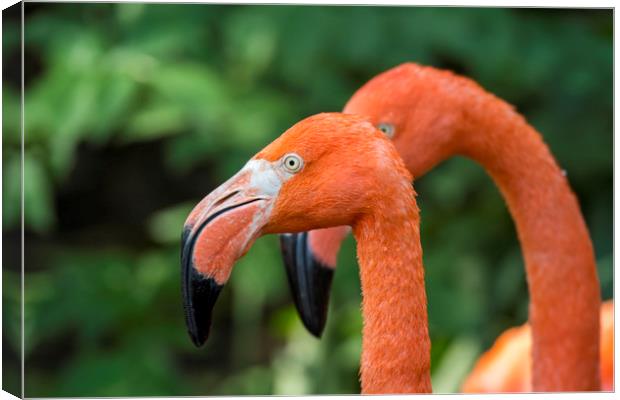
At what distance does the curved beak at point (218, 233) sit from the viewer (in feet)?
4.69

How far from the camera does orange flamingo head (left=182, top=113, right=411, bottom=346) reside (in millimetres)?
1436

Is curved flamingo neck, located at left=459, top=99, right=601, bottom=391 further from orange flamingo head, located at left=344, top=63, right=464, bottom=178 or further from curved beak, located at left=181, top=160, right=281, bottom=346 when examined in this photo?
curved beak, located at left=181, top=160, right=281, bottom=346

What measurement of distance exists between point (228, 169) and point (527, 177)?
1.49 metres

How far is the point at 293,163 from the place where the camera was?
1.45 m

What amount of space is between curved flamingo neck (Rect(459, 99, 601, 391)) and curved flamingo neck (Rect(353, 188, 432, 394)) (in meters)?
0.52

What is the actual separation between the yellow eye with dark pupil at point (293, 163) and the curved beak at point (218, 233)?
0.08ft

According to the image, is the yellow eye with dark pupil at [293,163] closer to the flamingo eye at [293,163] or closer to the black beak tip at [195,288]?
the flamingo eye at [293,163]

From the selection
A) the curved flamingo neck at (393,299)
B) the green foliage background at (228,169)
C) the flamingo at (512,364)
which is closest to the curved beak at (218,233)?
the curved flamingo neck at (393,299)

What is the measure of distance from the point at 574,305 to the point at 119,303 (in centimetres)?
190

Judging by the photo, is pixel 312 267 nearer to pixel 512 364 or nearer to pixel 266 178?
pixel 266 178

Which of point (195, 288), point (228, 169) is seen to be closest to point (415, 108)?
point (195, 288)

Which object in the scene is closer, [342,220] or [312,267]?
[342,220]

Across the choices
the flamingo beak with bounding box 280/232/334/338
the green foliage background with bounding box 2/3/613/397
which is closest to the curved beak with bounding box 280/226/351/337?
the flamingo beak with bounding box 280/232/334/338

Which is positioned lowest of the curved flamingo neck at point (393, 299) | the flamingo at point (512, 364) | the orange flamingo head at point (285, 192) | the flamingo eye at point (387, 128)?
the flamingo at point (512, 364)
